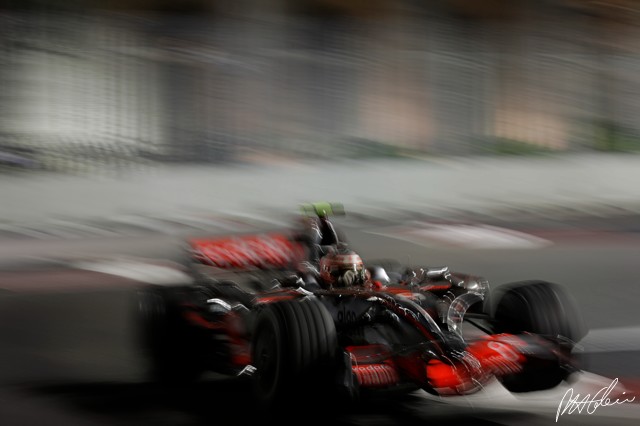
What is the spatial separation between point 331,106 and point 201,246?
10.8 m

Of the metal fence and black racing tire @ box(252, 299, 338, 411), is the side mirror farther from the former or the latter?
the metal fence

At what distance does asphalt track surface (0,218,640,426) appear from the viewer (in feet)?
19.0

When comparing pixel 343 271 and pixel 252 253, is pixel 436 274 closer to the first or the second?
pixel 343 271

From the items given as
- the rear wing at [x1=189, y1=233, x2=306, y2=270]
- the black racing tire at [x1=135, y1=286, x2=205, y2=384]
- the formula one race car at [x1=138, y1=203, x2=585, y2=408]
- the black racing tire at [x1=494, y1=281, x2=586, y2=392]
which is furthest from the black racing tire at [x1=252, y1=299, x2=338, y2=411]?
the rear wing at [x1=189, y1=233, x2=306, y2=270]

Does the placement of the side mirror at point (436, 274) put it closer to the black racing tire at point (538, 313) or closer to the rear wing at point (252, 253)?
the black racing tire at point (538, 313)

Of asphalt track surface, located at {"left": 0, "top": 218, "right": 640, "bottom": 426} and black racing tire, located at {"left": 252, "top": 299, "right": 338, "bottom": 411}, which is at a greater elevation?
black racing tire, located at {"left": 252, "top": 299, "right": 338, "bottom": 411}

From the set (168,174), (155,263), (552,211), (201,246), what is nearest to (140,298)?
(201,246)

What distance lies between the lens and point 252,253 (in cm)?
701

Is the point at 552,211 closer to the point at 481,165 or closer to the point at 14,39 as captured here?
the point at 481,165

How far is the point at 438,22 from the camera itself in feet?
60.5

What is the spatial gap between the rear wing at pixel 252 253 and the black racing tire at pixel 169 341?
0.93ft
